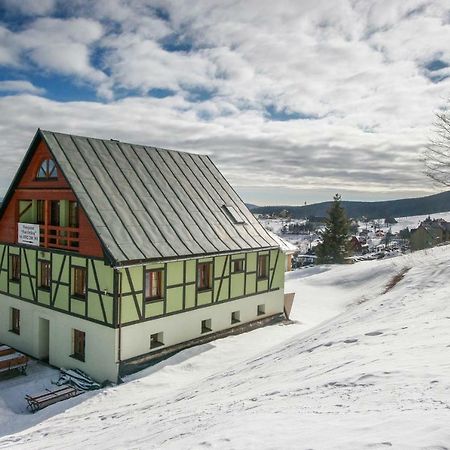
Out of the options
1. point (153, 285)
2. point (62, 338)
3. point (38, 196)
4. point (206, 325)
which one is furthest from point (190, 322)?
point (38, 196)

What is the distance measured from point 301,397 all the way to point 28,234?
15.4 metres

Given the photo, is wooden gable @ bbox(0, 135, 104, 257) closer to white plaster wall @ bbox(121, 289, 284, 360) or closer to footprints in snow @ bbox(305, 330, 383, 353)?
white plaster wall @ bbox(121, 289, 284, 360)

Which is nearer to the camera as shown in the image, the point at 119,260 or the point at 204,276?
the point at 119,260

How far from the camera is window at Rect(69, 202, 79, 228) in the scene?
17.6m

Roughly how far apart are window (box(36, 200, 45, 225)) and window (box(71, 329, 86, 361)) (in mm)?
5390

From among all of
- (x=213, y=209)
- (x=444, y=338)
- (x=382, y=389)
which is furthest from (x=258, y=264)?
(x=382, y=389)

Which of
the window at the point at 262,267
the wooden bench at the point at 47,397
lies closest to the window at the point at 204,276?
the window at the point at 262,267

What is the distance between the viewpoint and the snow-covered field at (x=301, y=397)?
18.7 ft

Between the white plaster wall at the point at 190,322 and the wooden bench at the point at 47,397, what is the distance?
210 cm

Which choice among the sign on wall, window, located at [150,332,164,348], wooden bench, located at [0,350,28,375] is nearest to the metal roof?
window, located at [150,332,164,348]

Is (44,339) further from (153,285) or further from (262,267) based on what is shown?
(262,267)

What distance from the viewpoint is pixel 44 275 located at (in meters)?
18.7

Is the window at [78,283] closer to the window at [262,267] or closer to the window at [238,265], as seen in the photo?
the window at [238,265]

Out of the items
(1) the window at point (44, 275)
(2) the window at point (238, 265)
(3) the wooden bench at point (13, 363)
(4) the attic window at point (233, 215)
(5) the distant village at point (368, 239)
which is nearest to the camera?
(3) the wooden bench at point (13, 363)
